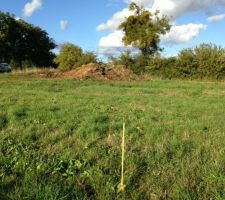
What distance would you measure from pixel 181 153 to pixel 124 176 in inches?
74.7

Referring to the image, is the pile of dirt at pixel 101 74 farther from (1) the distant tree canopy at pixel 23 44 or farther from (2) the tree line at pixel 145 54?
(1) the distant tree canopy at pixel 23 44

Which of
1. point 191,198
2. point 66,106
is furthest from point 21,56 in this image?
point 191,198

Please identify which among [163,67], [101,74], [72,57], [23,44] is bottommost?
[101,74]

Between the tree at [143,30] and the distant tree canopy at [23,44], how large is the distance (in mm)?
19320

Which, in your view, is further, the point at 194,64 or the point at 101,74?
the point at 194,64

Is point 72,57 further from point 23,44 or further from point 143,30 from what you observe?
point 23,44

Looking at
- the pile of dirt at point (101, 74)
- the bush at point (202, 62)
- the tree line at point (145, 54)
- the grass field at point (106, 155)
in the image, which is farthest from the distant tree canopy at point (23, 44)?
the grass field at point (106, 155)

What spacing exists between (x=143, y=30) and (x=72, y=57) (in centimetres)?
879

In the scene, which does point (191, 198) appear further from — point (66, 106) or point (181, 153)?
point (66, 106)

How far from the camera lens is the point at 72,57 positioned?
4812 cm

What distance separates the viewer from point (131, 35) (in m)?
48.5

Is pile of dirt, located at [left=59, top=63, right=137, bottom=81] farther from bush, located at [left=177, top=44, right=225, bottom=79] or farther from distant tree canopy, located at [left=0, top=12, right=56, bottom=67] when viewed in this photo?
distant tree canopy, located at [left=0, top=12, right=56, bottom=67]

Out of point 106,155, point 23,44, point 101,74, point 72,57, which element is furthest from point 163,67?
point 106,155

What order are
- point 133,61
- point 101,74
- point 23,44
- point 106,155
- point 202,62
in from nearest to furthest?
point 106,155 < point 101,74 < point 202,62 < point 133,61 < point 23,44
